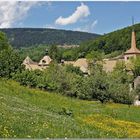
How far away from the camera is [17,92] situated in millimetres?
39875

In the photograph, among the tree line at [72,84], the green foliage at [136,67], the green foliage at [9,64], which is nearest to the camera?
the tree line at [72,84]

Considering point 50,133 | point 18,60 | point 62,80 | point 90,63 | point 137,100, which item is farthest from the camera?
point 90,63

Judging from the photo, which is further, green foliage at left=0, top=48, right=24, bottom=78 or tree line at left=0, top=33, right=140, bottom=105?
green foliage at left=0, top=48, right=24, bottom=78

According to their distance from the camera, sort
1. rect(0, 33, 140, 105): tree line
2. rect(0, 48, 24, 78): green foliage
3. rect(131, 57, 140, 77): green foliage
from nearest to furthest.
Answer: rect(0, 33, 140, 105): tree line, rect(0, 48, 24, 78): green foliage, rect(131, 57, 140, 77): green foliage

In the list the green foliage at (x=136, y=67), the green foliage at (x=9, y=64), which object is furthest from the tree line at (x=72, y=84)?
the green foliage at (x=136, y=67)

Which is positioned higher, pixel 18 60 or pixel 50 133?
pixel 18 60

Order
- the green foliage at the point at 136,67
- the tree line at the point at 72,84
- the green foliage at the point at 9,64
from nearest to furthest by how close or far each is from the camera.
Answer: the tree line at the point at 72,84 < the green foliage at the point at 9,64 < the green foliage at the point at 136,67

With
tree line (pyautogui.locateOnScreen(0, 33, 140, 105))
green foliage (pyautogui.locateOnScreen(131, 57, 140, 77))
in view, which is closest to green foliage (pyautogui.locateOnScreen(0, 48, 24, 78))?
tree line (pyautogui.locateOnScreen(0, 33, 140, 105))

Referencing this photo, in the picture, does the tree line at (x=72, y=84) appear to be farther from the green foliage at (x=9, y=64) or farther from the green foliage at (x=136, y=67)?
the green foliage at (x=136, y=67)

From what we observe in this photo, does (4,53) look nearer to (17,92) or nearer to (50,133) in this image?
(17,92)

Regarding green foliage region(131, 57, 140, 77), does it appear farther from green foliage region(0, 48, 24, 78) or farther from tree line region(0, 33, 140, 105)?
green foliage region(0, 48, 24, 78)

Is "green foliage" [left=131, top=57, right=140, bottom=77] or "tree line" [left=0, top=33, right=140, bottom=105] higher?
"green foliage" [left=131, top=57, right=140, bottom=77]

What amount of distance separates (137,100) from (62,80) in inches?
645

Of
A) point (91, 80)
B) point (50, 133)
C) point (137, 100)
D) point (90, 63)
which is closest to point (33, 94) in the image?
point (91, 80)
